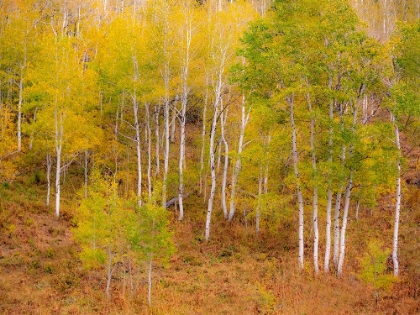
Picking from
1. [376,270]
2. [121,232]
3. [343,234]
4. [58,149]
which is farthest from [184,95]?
[376,270]

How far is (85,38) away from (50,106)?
12905 mm

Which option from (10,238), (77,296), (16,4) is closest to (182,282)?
(77,296)

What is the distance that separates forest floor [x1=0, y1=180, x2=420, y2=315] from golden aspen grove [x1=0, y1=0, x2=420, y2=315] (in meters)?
0.08

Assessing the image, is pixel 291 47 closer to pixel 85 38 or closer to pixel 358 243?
pixel 358 243

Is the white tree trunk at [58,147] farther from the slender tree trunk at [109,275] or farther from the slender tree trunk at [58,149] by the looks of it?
the slender tree trunk at [109,275]

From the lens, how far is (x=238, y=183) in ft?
76.7

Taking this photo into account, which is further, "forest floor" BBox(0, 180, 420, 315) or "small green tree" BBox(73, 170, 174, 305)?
"small green tree" BBox(73, 170, 174, 305)

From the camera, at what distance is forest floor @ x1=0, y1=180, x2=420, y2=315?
45.1ft

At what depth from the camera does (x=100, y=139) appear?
24.6 meters

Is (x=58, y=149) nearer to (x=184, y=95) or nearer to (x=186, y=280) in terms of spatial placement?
(x=184, y=95)

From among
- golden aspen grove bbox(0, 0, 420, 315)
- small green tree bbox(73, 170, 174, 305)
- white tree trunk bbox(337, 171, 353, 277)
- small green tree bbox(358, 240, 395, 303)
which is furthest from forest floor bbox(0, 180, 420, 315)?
small green tree bbox(73, 170, 174, 305)

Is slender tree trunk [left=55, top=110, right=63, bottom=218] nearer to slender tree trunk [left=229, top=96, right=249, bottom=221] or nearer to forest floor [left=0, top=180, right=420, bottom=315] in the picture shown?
forest floor [left=0, top=180, right=420, bottom=315]

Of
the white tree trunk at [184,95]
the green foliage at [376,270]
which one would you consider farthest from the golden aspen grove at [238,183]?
the white tree trunk at [184,95]

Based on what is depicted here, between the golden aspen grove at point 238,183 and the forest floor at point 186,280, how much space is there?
82mm
